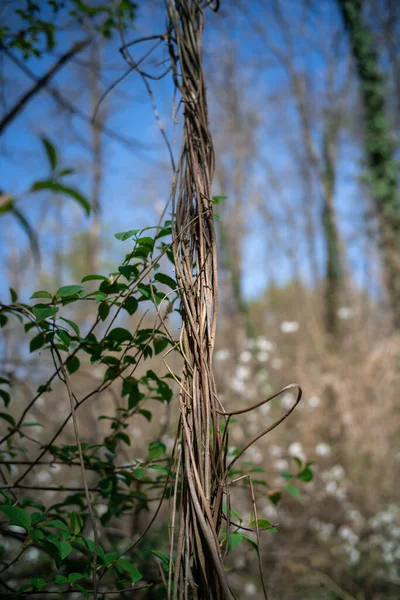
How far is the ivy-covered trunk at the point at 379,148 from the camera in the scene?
23.1ft

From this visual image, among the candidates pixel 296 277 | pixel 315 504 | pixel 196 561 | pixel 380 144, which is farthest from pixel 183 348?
pixel 296 277

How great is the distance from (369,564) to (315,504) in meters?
0.77

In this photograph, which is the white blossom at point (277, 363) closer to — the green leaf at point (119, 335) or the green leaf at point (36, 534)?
the green leaf at point (119, 335)

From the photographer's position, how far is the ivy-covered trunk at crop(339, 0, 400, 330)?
7027 mm

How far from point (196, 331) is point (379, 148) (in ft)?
25.1

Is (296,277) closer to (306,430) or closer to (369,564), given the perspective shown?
(306,430)

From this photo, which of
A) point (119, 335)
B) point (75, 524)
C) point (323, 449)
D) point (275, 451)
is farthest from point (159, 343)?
point (275, 451)

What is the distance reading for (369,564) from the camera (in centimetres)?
393

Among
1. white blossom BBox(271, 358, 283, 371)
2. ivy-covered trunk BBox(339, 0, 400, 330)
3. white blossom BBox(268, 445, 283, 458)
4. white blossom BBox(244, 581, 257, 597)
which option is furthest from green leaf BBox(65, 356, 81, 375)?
ivy-covered trunk BBox(339, 0, 400, 330)

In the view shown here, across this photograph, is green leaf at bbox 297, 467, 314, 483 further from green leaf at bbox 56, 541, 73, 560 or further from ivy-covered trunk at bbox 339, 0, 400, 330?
ivy-covered trunk at bbox 339, 0, 400, 330

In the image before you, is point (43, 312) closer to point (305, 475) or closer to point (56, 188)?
point (56, 188)

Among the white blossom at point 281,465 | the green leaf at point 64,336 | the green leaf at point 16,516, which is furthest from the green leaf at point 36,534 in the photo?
the white blossom at point 281,465

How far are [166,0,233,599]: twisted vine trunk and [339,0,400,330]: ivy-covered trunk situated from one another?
6.78 meters

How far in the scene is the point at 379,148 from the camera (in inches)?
284
